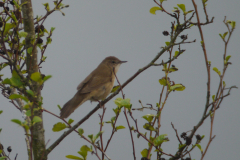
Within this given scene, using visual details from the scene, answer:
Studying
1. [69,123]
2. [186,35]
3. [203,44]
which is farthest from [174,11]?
[69,123]

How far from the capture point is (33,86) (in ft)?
6.63

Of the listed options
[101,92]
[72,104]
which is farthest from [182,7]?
[101,92]

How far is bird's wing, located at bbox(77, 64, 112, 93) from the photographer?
10.8ft

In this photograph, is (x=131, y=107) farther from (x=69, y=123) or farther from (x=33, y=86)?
(x=33, y=86)

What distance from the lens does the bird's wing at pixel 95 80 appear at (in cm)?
328

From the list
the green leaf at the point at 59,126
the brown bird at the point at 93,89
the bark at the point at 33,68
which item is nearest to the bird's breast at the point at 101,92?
the brown bird at the point at 93,89

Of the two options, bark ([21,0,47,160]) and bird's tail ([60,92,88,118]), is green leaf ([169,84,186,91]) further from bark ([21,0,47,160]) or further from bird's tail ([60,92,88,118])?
bird's tail ([60,92,88,118])

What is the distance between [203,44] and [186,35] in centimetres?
30

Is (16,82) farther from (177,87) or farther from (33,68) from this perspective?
(177,87)

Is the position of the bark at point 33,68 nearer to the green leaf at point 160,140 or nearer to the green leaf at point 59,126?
the green leaf at point 59,126

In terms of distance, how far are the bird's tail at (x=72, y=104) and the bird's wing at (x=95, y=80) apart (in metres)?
0.08

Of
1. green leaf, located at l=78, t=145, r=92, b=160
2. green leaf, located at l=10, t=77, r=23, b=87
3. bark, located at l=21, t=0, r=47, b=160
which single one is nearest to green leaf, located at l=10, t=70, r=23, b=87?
green leaf, located at l=10, t=77, r=23, b=87

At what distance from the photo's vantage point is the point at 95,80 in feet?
11.3

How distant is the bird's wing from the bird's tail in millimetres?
78
